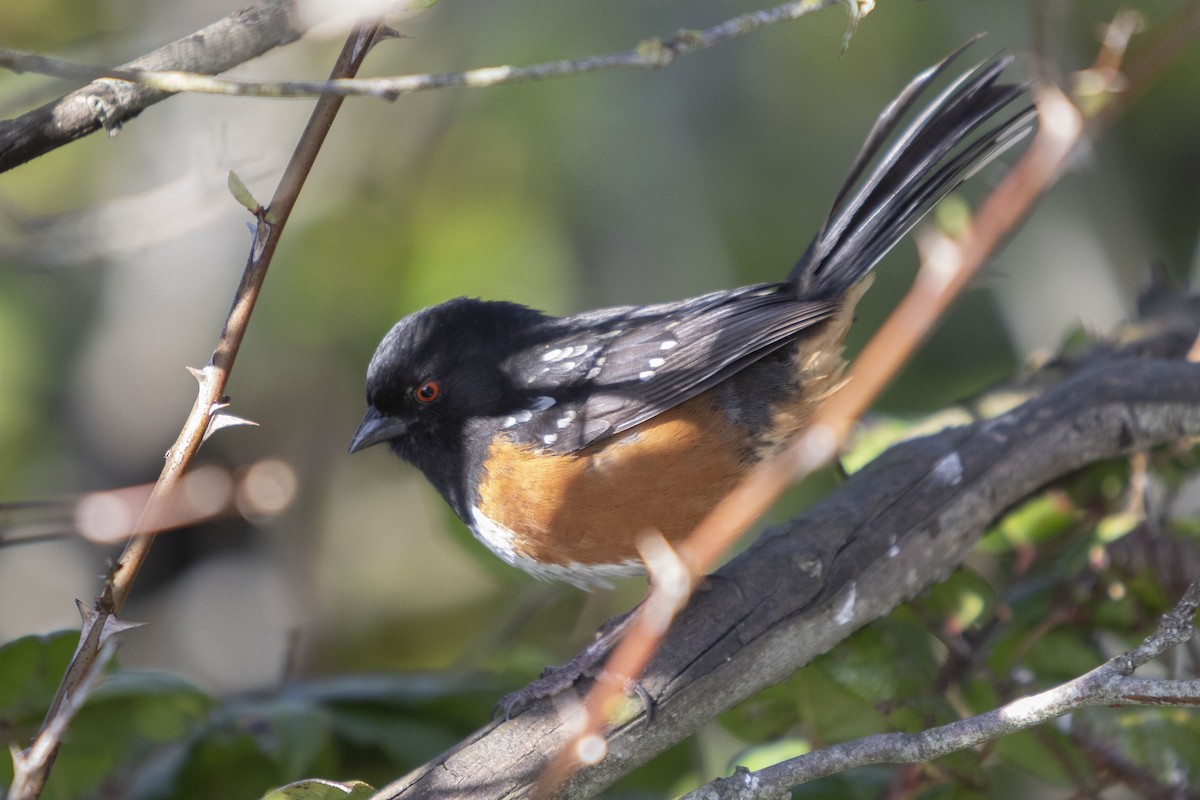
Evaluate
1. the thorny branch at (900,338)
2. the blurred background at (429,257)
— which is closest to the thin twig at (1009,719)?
the thorny branch at (900,338)

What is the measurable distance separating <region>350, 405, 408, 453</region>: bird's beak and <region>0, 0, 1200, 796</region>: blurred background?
935mm

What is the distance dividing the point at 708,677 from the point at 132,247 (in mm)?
1336

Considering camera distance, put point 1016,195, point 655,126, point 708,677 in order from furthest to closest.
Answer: point 655,126 → point 708,677 → point 1016,195

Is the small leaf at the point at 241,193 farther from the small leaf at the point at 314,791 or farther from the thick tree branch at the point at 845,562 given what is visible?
the thick tree branch at the point at 845,562

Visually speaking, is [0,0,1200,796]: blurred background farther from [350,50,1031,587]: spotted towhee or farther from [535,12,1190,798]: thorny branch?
[535,12,1190,798]: thorny branch

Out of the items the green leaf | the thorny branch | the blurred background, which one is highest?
the blurred background

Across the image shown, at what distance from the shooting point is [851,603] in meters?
1.97

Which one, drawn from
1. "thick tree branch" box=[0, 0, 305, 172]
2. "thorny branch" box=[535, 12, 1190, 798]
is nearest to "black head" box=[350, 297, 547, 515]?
"thick tree branch" box=[0, 0, 305, 172]

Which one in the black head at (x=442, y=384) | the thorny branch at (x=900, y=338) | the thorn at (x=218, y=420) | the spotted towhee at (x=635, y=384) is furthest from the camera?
the black head at (x=442, y=384)

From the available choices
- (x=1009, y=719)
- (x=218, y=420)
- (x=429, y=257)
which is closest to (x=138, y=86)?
(x=218, y=420)

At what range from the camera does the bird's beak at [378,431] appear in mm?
2344

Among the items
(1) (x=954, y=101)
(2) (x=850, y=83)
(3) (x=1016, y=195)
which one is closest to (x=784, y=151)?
(2) (x=850, y=83)

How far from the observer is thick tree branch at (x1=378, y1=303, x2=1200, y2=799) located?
1670 millimetres

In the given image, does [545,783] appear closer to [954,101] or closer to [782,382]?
[782,382]
